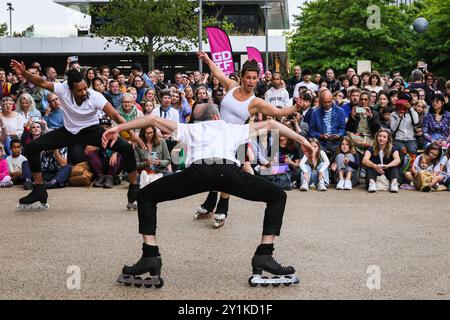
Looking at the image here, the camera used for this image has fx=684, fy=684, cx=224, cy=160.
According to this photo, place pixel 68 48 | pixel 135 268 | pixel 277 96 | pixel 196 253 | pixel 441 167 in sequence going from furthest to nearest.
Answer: pixel 68 48 → pixel 277 96 → pixel 441 167 → pixel 196 253 → pixel 135 268

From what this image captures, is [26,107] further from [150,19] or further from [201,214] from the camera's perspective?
[150,19]

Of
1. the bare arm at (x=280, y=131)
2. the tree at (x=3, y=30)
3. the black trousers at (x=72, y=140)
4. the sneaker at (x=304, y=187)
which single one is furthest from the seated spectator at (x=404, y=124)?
the tree at (x=3, y=30)

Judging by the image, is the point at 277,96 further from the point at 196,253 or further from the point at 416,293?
the point at 416,293

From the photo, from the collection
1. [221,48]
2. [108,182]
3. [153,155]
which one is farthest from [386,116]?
[221,48]

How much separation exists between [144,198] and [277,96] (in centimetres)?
1020

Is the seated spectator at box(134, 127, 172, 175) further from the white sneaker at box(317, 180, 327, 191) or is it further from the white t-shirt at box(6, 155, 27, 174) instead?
the white sneaker at box(317, 180, 327, 191)

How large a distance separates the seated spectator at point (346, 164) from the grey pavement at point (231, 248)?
1.61 m

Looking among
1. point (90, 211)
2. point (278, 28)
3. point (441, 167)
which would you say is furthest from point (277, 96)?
point (278, 28)

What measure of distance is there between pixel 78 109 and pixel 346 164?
17.7 feet

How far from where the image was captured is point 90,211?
9492mm

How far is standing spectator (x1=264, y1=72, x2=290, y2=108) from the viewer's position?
15.2 metres

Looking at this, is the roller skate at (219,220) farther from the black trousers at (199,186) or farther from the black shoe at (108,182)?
the black shoe at (108,182)

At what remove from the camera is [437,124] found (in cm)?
1298

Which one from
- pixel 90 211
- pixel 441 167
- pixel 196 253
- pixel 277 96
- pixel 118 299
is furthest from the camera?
pixel 277 96
